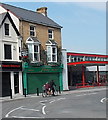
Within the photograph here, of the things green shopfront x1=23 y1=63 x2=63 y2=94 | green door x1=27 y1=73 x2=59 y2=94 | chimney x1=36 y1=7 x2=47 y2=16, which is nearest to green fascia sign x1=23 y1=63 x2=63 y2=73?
green shopfront x1=23 y1=63 x2=63 y2=94

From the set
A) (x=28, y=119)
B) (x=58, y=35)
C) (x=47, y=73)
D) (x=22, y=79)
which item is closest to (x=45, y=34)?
(x=58, y=35)

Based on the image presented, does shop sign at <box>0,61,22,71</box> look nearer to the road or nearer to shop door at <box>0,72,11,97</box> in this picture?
shop door at <box>0,72,11,97</box>

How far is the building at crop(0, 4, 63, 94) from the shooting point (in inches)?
1262

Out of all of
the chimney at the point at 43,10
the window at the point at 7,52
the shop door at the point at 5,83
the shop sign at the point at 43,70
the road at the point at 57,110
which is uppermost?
the chimney at the point at 43,10

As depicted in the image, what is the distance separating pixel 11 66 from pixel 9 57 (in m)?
1.10

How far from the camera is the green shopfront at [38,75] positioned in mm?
31697

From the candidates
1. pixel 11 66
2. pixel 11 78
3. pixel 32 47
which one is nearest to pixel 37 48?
pixel 32 47

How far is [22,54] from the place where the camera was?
102 ft

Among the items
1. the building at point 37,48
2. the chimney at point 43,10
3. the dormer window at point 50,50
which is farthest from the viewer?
the chimney at point 43,10

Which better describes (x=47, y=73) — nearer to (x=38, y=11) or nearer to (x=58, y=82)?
(x=58, y=82)

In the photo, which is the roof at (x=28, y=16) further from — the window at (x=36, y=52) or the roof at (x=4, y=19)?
the window at (x=36, y=52)

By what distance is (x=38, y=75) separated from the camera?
110 ft

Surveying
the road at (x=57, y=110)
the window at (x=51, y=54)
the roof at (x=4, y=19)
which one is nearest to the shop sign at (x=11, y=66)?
the roof at (x=4, y=19)

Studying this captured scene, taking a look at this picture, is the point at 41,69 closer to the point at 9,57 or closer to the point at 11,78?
the point at 11,78
